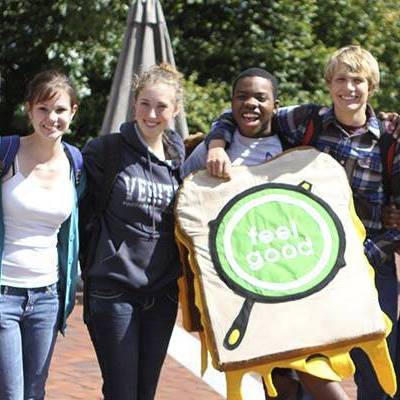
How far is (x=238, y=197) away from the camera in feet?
14.2

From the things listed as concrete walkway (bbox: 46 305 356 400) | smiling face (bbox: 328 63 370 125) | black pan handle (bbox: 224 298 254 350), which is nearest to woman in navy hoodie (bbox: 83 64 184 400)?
black pan handle (bbox: 224 298 254 350)

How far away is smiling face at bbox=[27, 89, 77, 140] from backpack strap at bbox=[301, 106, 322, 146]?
1.08 m

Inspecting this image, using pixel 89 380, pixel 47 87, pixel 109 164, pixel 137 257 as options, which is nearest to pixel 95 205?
pixel 109 164

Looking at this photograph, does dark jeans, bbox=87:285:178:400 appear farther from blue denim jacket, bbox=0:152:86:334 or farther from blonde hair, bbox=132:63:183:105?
blonde hair, bbox=132:63:183:105

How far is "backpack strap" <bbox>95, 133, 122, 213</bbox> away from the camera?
423cm

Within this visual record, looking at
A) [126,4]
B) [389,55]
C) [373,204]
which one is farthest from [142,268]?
[389,55]

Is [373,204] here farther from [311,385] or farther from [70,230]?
[70,230]

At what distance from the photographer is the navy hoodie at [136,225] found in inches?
164

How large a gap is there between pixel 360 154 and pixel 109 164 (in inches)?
43.6

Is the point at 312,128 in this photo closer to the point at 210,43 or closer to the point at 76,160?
the point at 76,160

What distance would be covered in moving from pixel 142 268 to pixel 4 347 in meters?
0.64

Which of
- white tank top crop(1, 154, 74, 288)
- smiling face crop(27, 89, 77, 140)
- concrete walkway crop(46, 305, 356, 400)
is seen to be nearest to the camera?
white tank top crop(1, 154, 74, 288)

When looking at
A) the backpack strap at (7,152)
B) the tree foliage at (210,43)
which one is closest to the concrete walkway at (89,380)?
the backpack strap at (7,152)

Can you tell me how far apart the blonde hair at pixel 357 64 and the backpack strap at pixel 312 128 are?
0.61ft
